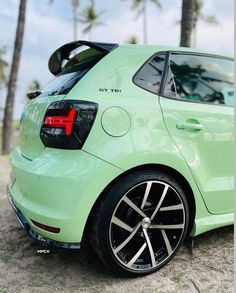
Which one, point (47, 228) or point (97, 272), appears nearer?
point (47, 228)

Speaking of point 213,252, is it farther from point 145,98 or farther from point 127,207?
point 145,98

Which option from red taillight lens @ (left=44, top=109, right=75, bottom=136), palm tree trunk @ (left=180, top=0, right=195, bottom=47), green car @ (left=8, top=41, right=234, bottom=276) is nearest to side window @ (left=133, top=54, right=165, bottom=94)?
green car @ (left=8, top=41, right=234, bottom=276)

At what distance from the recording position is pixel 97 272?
250 cm

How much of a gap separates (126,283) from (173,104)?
1347 mm

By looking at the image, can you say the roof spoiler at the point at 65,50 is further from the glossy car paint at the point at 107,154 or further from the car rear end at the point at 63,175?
the car rear end at the point at 63,175

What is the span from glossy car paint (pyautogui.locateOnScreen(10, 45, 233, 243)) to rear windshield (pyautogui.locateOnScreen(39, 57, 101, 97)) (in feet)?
0.25

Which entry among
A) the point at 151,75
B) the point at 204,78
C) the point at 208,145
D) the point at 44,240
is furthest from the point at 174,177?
the point at 204,78

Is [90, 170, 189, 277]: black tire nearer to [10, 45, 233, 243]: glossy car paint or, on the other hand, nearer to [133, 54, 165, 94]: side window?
[10, 45, 233, 243]: glossy car paint

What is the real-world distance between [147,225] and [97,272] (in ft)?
1.76

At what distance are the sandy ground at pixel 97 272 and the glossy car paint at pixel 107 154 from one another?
30cm

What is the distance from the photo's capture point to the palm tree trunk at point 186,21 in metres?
5.41

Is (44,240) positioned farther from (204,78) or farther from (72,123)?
(204,78)

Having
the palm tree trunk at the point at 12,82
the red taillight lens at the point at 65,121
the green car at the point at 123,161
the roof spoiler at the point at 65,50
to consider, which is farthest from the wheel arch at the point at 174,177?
the palm tree trunk at the point at 12,82

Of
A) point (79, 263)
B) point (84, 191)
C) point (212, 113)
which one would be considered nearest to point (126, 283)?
point (79, 263)
